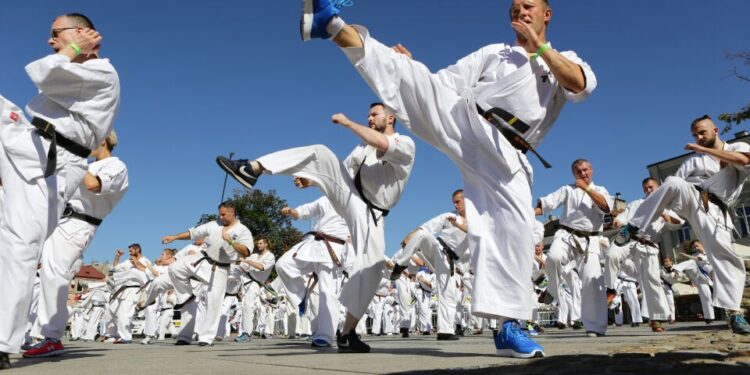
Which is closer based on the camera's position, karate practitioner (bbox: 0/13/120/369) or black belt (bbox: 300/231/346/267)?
karate practitioner (bbox: 0/13/120/369)

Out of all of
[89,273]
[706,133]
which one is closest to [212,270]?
[706,133]

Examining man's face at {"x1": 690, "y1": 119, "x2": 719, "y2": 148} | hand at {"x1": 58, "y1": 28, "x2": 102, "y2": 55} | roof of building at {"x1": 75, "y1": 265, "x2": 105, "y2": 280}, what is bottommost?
man's face at {"x1": 690, "y1": 119, "x2": 719, "y2": 148}

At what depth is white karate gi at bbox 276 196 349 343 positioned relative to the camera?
625 centimetres

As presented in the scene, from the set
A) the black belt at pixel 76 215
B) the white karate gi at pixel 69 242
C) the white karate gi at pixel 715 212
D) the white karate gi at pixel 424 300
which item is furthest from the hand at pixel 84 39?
the white karate gi at pixel 424 300

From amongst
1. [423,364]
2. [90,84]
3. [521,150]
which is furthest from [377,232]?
[90,84]

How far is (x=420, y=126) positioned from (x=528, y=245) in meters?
1.09

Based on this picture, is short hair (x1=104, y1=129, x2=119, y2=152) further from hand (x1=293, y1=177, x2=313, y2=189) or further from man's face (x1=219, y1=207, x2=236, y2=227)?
man's face (x1=219, y1=207, x2=236, y2=227)

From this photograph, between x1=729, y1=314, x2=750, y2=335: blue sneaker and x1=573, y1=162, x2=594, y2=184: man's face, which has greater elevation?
x1=573, y1=162, x2=594, y2=184: man's face

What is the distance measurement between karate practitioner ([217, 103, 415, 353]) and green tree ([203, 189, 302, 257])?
48.2 meters

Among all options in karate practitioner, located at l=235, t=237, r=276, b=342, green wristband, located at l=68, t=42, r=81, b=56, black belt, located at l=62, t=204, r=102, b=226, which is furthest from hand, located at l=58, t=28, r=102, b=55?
karate practitioner, located at l=235, t=237, r=276, b=342

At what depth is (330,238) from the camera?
8320 mm

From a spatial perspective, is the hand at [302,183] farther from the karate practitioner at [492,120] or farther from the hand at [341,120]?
the karate practitioner at [492,120]

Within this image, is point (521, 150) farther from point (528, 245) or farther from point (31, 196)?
point (31, 196)

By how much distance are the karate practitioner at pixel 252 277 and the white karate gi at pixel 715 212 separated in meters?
7.21
